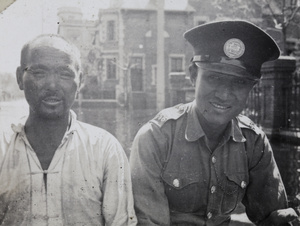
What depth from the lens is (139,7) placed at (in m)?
1.93

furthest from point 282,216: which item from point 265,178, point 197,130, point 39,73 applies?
point 39,73

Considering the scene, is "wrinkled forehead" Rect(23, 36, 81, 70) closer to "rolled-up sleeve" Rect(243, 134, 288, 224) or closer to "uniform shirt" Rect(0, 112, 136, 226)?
"uniform shirt" Rect(0, 112, 136, 226)

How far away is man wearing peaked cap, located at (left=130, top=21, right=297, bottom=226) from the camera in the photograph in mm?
1753

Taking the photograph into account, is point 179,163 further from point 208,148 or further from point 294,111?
point 294,111

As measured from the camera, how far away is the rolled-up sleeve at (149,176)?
172cm

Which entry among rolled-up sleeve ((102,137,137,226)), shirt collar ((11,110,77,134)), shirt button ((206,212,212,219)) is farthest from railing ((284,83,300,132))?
shirt collar ((11,110,77,134))

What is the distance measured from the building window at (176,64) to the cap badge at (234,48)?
267mm

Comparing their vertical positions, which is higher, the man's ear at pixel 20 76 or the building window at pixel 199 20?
the building window at pixel 199 20

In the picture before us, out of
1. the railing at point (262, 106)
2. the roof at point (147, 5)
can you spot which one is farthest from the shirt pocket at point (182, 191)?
the railing at point (262, 106)

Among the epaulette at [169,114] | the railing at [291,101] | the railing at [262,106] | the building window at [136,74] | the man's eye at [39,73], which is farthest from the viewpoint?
the railing at [291,101]

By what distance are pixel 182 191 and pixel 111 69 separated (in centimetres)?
72

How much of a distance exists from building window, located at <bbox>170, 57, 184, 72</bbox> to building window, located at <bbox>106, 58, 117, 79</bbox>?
1.02 feet

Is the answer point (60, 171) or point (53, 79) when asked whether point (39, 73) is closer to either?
point (53, 79)

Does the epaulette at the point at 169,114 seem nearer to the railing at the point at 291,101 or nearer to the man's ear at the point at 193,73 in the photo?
the man's ear at the point at 193,73
